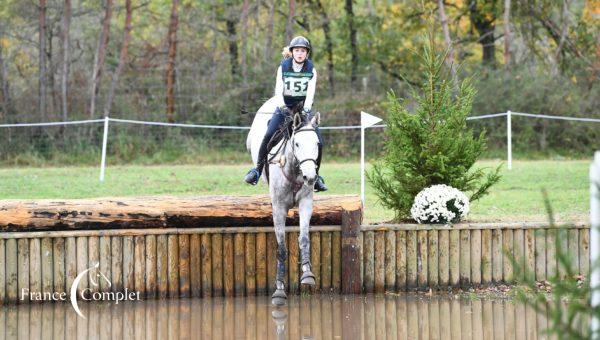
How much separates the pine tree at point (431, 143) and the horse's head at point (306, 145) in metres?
2.05

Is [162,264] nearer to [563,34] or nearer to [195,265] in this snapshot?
[195,265]

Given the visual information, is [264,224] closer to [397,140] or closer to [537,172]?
[397,140]

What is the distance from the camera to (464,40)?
1292 inches

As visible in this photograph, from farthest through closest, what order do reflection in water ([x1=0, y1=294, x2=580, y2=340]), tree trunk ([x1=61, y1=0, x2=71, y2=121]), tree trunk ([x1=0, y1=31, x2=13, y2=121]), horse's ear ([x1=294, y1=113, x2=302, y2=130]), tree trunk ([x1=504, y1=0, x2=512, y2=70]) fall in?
tree trunk ([x1=504, y1=0, x2=512, y2=70]) → tree trunk ([x1=61, y1=0, x2=71, y2=121]) → tree trunk ([x1=0, y1=31, x2=13, y2=121]) → horse's ear ([x1=294, y1=113, x2=302, y2=130]) → reflection in water ([x1=0, y1=294, x2=580, y2=340])

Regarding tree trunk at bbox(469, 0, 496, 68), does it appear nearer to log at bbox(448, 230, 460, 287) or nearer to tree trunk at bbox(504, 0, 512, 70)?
tree trunk at bbox(504, 0, 512, 70)

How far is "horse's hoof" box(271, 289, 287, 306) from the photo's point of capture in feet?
33.7

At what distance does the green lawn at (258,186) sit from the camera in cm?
1488

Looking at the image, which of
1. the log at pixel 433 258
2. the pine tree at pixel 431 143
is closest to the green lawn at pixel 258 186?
the pine tree at pixel 431 143

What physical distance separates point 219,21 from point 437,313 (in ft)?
83.7

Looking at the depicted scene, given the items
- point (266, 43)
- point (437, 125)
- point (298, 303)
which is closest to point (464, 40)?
point (266, 43)

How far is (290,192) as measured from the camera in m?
10.4

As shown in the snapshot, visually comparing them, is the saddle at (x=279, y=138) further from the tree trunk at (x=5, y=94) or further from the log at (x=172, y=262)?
the tree trunk at (x=5, y=94)

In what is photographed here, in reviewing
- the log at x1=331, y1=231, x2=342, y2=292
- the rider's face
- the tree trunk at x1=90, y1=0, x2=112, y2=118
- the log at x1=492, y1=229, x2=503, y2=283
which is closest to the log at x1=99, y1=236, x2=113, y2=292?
the log at x1=331, y1=231, x2=342, y2=292

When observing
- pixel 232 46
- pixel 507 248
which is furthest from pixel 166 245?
pixel 232 46
